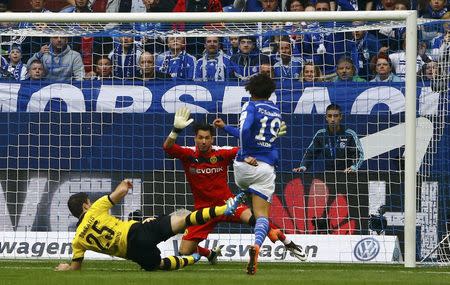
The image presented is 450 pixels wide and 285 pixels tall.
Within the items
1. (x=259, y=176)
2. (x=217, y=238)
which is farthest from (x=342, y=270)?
(x=217, y=238)

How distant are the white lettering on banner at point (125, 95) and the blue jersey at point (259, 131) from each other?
3615 mm

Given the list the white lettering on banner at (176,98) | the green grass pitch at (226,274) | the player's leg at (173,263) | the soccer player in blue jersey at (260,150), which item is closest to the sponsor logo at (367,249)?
the green grass pitch at (226,274)

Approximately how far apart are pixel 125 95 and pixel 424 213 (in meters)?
4.25

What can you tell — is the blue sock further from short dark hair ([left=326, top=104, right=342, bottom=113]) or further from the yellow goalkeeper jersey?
short dark hair ([left=326, top=104, right=342, bottom=113])

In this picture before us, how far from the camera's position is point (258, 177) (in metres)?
12.1

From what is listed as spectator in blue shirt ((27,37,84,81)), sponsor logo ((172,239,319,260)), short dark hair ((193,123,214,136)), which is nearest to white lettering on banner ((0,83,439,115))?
spectator in blue shirt ((27,37,84,81))

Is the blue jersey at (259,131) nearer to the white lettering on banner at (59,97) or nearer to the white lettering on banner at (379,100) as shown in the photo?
the white lettering on banner at (379,100)

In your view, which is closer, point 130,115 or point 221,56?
point 130,115

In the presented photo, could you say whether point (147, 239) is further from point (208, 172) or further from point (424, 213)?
point (424, 213)

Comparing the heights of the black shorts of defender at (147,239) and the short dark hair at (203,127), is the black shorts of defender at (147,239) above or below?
below

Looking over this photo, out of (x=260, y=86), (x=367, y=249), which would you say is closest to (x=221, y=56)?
(x=367, y=249)

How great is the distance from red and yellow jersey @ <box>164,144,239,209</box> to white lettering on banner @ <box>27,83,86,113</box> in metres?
2.50

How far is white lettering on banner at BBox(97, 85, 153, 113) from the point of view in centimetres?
1570

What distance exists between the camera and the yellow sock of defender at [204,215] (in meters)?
11.7
